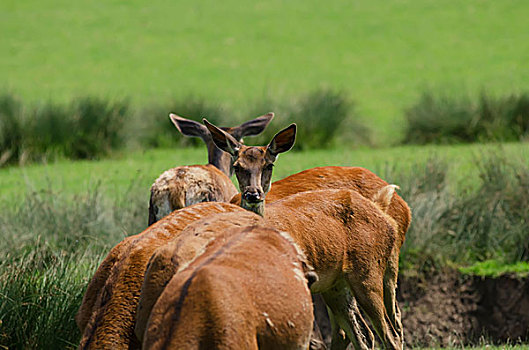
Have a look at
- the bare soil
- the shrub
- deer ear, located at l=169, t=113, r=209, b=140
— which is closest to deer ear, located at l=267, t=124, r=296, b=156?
deer ear, located at l=169, t=113, r=209, b=140

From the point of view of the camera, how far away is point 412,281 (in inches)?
393

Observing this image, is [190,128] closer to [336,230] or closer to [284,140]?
[284,140]

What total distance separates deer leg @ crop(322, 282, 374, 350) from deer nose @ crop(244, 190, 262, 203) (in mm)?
1306

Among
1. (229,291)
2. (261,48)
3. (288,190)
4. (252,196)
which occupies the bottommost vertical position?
(261,48)

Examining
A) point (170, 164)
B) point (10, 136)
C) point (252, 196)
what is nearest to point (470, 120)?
point (170, 164)

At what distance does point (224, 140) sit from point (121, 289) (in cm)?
269

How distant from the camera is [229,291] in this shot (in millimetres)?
Answer: 4023

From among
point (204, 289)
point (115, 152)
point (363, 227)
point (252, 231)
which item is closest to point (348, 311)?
point (363, 227)

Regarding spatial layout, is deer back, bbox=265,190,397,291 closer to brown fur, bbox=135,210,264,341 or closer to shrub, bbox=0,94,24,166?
brown fur, bbox=135,210,264,341

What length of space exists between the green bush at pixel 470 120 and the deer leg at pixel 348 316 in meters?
10.8

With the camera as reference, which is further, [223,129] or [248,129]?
[223,129]

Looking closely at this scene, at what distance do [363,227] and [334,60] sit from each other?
958 inches

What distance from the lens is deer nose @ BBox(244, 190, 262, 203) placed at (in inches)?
242

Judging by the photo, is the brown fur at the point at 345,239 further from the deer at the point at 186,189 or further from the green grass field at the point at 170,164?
the green grass field at the point at 170,164
